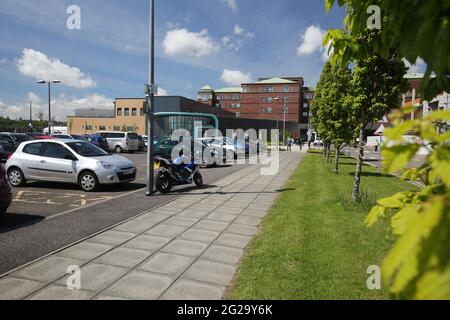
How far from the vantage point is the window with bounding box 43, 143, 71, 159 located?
1076 centimetres

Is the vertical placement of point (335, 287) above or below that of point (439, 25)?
below

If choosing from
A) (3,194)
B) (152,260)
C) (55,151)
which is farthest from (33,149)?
(152,260)

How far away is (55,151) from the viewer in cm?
1085

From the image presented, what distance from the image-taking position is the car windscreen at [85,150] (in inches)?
430

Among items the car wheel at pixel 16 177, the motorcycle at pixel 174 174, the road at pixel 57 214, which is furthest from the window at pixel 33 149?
the motorcycle at pixel 174 174

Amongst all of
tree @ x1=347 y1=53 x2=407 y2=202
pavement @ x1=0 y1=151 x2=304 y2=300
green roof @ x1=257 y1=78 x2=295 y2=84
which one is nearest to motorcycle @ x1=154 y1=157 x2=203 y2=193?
pavement @ x1=0 y1=151 x2=304 y2=300

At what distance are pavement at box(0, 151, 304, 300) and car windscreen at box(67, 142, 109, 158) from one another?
4082mm

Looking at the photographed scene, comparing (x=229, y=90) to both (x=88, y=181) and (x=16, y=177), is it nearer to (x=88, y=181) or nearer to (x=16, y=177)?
(x=16, y=177)

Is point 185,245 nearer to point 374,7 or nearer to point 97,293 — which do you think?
point 97,293

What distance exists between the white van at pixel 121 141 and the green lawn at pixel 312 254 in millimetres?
24541

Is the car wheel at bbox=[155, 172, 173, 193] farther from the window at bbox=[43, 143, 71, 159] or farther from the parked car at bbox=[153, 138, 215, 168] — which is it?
the parked car at bbox=[153, 138, 215, 168]

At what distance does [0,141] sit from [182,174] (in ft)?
57.6

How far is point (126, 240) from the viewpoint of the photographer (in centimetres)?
593
